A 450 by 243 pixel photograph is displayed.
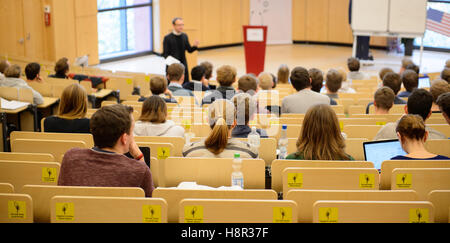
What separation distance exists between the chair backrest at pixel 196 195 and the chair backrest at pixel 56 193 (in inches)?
5.8

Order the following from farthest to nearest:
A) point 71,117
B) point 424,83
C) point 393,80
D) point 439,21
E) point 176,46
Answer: point 439,21 → point 176,46 → point 424,83 → point 393,80 → point 71,117

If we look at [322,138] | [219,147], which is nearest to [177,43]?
[219,147]

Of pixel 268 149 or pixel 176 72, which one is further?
pixel 176 72

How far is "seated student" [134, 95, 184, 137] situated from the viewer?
496cm

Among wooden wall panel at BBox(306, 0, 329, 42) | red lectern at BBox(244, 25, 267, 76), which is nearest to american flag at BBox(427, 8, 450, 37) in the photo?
wooden wall panel at BBox(306, 0, 329, 42)

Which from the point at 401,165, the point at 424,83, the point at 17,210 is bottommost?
the point at 17,210

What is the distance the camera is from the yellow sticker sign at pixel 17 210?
319 cm

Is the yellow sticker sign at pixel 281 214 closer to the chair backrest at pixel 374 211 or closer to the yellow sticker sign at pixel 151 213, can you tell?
the chair backrest at pixel 374 211

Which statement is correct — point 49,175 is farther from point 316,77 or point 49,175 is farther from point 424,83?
point 424,83

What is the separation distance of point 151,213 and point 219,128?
1.15 m

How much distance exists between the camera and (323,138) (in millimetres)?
4039

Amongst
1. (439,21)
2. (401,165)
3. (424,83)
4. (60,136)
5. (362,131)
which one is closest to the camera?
(401,165)

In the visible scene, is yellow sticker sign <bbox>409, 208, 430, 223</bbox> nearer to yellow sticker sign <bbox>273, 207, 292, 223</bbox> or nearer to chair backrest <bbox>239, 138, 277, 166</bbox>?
yellow sticker sign <bbox>273, 207, 292, 223</bbox>

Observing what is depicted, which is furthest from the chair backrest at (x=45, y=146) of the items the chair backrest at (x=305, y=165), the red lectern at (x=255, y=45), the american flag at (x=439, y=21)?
the american flag at (x=439, y=21)
